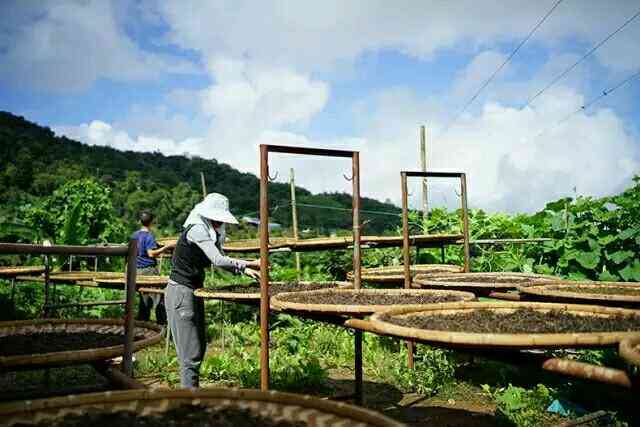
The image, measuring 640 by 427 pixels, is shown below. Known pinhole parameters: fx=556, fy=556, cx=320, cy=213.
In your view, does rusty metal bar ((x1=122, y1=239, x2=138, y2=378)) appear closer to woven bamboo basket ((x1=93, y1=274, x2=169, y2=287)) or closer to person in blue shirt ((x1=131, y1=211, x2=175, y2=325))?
woven bamboo basket ((x1=93, y1=274, x2=169, y2=287))

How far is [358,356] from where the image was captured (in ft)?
12.1

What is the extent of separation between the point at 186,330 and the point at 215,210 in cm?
86

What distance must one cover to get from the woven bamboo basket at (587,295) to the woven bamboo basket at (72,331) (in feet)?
7.31

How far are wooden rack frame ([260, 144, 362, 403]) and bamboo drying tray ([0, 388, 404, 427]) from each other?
6.07 feet

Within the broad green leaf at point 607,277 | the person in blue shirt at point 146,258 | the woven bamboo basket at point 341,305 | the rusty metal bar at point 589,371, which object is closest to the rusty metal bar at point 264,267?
the woven bamboo basket at point 341,305

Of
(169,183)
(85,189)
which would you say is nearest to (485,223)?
(85,189)

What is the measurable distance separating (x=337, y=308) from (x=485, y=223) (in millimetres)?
6870

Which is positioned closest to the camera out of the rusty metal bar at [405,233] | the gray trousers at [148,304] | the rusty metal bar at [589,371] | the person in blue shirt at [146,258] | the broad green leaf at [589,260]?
the rusty metal bar at [589,371]

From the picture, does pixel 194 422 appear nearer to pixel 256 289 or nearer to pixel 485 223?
Answer: pixel 256 289

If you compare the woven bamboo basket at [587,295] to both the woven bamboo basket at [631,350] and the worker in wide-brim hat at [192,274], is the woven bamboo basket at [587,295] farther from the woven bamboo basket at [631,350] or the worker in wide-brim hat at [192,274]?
the worker in wide-brim hat at [192,274]

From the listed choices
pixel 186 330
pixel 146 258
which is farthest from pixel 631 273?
pixel 146 258

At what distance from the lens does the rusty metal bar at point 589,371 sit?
1.65 meters

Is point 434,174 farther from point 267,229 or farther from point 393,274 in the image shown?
point 267,229

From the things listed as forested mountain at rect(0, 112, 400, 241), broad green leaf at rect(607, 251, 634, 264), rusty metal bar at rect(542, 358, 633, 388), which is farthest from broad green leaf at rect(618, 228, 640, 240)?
forested mountain at rect(0, 112, 400, 241)
